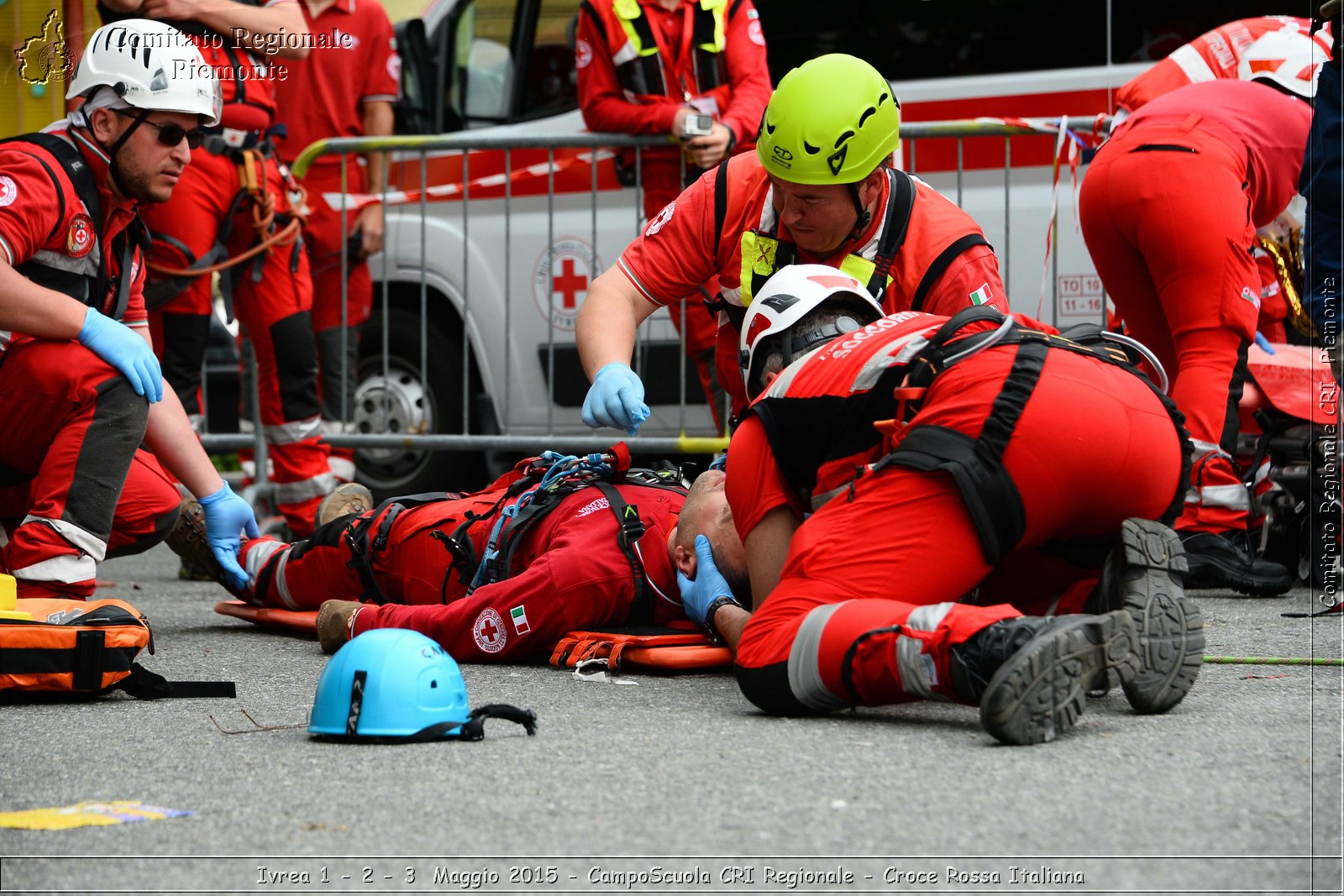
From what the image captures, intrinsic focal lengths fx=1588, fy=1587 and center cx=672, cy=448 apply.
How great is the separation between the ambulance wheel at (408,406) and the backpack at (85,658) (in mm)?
3933

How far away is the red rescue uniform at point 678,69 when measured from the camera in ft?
19.7

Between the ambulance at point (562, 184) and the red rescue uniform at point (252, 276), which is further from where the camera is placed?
the ambulance at point (562, 184)

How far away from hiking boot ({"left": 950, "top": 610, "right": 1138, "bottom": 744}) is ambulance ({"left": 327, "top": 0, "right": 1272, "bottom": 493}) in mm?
3072

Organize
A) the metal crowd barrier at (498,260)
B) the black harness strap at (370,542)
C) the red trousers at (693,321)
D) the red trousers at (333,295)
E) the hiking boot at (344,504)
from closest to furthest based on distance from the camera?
the black harness strap at (370,542)
the hiking boot at (344,504)
the red trousers at (693,321)
the metal crowd barrier at (498,260)
the red trousers at (333,295)

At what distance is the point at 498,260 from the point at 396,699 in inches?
176

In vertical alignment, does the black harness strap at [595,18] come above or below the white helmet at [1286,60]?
above

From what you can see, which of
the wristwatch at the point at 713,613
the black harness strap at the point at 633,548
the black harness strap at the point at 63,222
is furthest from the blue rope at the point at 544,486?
the black harness strap at the point at 63,222

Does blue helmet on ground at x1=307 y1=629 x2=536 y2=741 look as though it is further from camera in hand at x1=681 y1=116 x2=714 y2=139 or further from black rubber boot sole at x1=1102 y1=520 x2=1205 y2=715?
camera in hand at x1=681 y1=116 x2=714 y2=139

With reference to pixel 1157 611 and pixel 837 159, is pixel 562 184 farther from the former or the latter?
pixel 1157 611

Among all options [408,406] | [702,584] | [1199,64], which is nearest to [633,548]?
[702,584]

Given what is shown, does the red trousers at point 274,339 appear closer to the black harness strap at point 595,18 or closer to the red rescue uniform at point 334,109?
the red rescue uniform at point 334,109

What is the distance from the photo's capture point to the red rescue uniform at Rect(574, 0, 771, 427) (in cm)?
602

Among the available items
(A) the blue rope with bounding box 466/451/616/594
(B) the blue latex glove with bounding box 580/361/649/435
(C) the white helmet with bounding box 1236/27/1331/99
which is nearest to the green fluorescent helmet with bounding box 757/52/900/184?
(B) the blue latex glove with bounding box 580/361/649/435

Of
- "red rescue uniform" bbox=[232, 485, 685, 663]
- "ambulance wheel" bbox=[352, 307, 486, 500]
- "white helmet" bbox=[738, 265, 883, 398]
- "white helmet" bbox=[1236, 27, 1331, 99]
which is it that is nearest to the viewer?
"white helmet" bbox=[738, 265, 883, 398]
